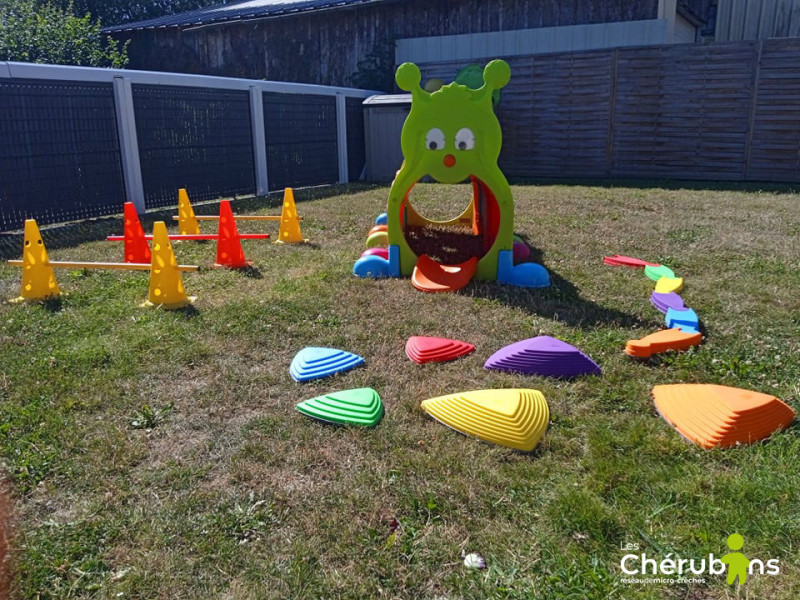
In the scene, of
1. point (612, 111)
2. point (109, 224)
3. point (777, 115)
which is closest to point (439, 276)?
point (109, 224)

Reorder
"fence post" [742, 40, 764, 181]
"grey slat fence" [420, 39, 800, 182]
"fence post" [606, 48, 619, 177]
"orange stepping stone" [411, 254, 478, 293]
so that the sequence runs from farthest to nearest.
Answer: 1. "fence post" [606, 48, 619, 177]
2. "grey slat fence" [420, 39, 800, 182]
3. "fence post" [742, 40, 764, 181]
4. "orange stepping stone" [411, 254, 478, 293]

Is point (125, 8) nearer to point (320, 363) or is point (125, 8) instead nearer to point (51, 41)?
point (51, 41)

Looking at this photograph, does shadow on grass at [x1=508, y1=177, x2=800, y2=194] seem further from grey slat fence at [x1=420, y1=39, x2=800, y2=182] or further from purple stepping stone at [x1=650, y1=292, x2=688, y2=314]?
purple stepping stone at [x1=650, y1=292, x2=688, y2=314]

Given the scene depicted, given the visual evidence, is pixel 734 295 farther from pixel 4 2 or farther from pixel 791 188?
pixel 4 2

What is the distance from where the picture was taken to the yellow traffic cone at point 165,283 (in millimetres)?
4797

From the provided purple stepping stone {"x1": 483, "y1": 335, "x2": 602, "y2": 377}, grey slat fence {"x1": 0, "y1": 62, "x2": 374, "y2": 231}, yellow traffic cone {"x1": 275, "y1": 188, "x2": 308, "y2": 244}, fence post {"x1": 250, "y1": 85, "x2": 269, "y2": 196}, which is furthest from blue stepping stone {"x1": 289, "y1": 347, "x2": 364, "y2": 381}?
fence post {"x1": 250, "y1": 85, "x2": 269, "y2": 196}

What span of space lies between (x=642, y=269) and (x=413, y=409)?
140 inches

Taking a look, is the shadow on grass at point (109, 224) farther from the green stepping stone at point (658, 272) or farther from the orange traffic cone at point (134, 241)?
the green stepping stone at point (658, 272)

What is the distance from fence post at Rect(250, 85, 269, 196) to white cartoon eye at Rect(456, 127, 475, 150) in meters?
7.32

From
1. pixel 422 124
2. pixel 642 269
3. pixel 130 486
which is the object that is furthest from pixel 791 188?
pixel 130 486

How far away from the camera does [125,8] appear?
29.0 metres

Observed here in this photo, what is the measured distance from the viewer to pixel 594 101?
1356 centimetres

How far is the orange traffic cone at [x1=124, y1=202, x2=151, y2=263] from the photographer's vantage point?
641 centimetres

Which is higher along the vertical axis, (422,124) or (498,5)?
(498,5)
